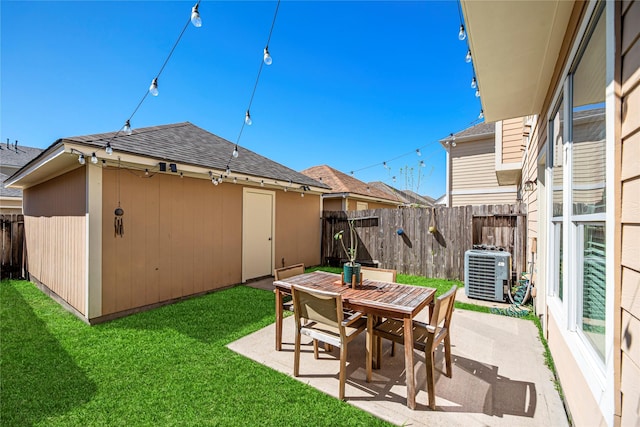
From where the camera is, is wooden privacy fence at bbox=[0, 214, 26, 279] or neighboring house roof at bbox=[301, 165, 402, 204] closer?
wooden privacy fence at bbox=[0, 214, 26, 279]

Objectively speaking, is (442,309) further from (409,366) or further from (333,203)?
(333,203)

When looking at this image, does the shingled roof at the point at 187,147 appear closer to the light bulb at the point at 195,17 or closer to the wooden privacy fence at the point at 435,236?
the wooden privacy fence at the point at 435,236

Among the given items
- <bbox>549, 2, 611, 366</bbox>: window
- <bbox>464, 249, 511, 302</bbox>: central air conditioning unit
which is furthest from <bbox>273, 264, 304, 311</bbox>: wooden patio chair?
<bbox>464, 249, 511, 302</bbox>: central air conditioning unit

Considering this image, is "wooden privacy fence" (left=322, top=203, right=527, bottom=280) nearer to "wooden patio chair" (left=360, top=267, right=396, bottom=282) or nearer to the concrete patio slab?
the concrete patio slab

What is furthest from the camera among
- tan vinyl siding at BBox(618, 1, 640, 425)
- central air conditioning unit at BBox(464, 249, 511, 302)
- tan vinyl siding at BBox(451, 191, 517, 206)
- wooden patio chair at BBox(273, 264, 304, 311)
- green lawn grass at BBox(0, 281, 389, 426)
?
tan vinyl siding at BBox(451, 191, 517, 206)

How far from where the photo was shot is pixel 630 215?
1112 mm

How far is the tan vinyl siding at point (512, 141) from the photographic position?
5.87m

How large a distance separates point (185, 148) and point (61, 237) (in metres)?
2.73

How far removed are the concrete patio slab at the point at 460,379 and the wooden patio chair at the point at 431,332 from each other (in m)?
0.19

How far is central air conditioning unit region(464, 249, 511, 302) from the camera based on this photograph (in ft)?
16.5

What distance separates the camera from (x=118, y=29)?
432 centimetres

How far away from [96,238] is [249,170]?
3.20 metres

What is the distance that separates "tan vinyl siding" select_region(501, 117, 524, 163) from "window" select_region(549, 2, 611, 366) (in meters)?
4.10

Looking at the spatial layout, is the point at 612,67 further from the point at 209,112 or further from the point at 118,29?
the point at 209,112
